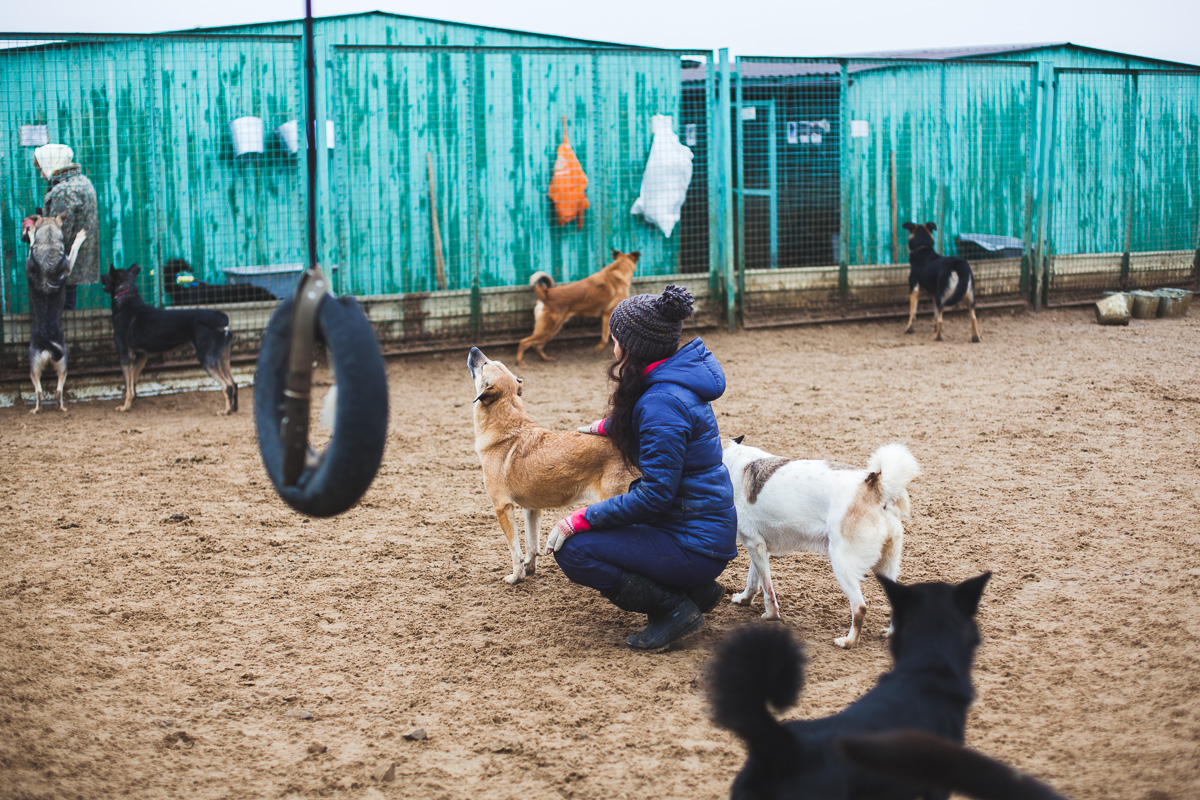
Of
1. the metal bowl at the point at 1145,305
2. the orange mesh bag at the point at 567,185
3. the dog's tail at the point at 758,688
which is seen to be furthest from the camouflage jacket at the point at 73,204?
the metal bowl at the point at 1145,305

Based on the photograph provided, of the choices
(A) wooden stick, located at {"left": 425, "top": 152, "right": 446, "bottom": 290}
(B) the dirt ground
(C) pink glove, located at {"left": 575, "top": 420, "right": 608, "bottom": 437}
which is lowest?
(B) the dirt ground

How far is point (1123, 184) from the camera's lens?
13094mm

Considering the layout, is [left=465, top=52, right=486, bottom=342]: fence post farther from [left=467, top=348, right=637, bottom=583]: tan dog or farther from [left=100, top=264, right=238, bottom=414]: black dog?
[left=467, top=348, right=637, bottom=583]: tan dog

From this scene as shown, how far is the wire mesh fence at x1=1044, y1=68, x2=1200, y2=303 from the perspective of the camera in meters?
12.7

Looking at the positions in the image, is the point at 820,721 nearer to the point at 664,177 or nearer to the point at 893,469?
the point at 893,469

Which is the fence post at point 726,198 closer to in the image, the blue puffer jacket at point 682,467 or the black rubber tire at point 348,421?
the blue puffer jacket at point 682,467

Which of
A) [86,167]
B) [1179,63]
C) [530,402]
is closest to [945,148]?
[1179,63]

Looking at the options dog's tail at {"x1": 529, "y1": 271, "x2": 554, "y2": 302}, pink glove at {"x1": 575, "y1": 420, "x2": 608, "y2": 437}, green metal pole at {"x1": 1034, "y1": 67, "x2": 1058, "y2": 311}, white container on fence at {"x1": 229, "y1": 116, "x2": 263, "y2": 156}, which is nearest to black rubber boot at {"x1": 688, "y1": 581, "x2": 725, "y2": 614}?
pink glove at {"x1": 575, "y1": 420, "x2": 608, "y2": 437}

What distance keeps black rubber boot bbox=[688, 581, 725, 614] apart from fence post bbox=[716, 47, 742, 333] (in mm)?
7403

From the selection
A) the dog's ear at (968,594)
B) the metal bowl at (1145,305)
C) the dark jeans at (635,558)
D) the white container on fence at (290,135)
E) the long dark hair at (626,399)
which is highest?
the white container on fence at (290,135)

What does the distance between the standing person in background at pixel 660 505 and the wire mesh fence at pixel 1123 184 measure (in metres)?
10.5

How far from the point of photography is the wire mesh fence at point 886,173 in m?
11.7

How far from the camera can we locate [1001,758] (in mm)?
2816

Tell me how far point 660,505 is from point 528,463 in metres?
0.89
